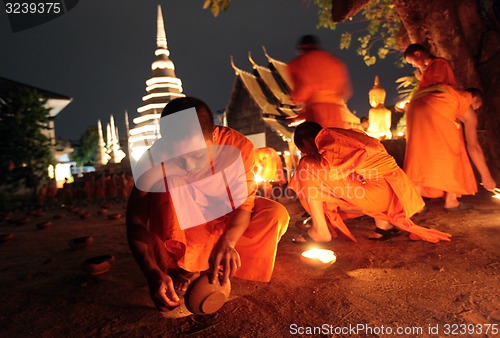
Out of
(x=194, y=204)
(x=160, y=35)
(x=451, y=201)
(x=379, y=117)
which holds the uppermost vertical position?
(x=160, y=35)

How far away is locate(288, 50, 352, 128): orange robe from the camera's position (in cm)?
416

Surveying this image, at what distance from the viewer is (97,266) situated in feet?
7.81

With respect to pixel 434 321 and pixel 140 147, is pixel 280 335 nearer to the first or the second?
pixel 434 321

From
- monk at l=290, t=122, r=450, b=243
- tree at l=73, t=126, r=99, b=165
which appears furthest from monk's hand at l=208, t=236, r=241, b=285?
tree at l=73, t=126, r=99, b=165

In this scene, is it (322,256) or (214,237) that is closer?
(214,237)

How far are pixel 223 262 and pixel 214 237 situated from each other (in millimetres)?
424

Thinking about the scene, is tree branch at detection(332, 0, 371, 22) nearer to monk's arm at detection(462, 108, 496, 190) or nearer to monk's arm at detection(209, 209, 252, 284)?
monk's arm at detection(462, 108, 496, 190)

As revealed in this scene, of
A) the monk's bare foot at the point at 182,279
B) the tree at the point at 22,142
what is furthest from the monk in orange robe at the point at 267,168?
the tree at the point at 22,142

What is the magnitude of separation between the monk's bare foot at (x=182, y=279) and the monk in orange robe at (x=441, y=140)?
297 cm

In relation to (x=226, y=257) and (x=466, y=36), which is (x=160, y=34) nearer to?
(x=466, y=36)

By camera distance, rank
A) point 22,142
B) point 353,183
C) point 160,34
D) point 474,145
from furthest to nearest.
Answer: point 160,34
point 22,142
point 474,145
point 353,183

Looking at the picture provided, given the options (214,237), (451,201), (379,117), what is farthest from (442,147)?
A: (379,117)

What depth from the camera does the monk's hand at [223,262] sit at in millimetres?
1613

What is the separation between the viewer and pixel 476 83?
474cm
